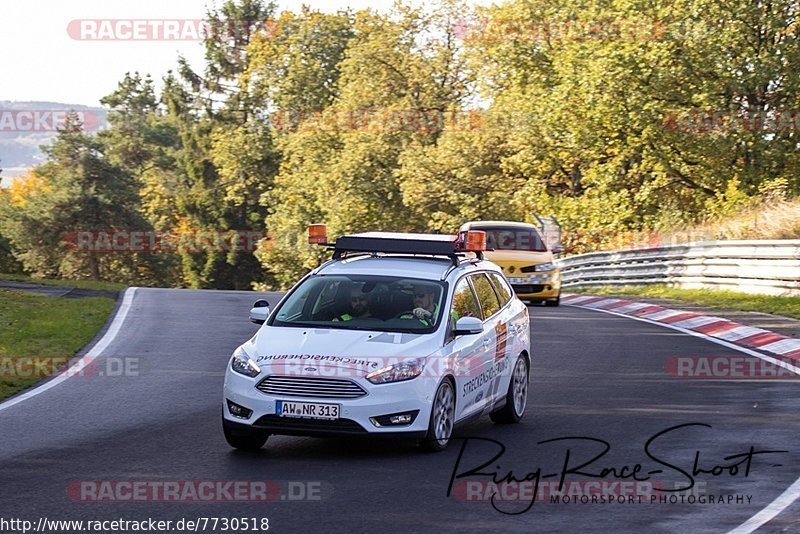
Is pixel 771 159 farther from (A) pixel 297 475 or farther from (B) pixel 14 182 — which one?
(B) pixel 14 182

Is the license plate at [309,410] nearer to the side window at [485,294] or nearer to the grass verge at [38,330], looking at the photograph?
the side window at [485,294]

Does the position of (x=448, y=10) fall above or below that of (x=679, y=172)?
above

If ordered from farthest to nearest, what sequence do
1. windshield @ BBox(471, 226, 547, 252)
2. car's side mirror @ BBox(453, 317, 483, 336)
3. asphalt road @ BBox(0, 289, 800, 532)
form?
windshield @ BBox(471, 226, 547, 252), car's side mirror @ BBox(453, 317, 483, 336), asphalt road @ BBox(0, 289, 800, 532)

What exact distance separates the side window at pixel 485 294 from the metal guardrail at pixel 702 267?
1292 centimetres

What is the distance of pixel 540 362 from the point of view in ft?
55.0

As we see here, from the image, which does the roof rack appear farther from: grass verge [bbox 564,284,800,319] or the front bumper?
grass verge [bbox 564,284,800,319]

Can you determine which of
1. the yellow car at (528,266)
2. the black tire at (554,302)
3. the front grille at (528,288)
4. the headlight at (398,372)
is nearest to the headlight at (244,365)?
the headlight at (398,372)

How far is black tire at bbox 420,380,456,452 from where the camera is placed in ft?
32.7

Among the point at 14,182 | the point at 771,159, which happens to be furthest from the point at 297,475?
the point at 14,182

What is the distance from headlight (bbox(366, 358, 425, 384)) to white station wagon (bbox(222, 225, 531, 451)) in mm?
11

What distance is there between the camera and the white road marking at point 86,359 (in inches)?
526

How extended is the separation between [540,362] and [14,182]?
350 feet

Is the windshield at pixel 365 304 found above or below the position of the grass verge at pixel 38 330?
above

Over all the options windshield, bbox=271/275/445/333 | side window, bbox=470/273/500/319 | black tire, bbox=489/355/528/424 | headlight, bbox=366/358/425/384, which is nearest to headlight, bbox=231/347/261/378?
windshield, bbox=271/275/445/333
